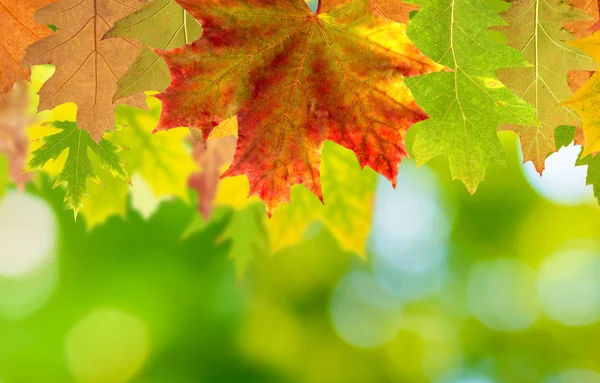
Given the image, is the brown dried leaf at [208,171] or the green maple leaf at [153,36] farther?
the brown dried leaf at [208,171]

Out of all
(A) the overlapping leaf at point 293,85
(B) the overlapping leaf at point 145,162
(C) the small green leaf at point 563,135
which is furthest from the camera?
(B) the overlapping leaf at point 145,162

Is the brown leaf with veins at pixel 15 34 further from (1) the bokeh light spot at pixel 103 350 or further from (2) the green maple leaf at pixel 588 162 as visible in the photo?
(1) the bokeh light spot at pixel 103 350

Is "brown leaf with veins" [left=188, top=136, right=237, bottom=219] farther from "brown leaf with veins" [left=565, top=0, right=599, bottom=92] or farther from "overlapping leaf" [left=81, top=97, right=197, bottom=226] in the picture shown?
"brown leaf with veins" [left=565, top=0, right=599, bottom=92]

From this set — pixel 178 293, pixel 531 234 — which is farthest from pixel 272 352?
pixel 531 234

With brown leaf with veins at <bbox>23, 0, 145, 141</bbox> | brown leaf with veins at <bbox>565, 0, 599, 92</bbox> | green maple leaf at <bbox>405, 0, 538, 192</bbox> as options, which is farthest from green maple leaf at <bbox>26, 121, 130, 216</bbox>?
brown leaf with veins at <bbox>565, 0, 599, 92</bbox>

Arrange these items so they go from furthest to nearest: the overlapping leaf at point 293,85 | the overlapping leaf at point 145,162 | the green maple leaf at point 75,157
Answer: the overlapping leaf at point 145,162 → the green maple leaf at point 75,157 → the overlapping leaf at point 293,85

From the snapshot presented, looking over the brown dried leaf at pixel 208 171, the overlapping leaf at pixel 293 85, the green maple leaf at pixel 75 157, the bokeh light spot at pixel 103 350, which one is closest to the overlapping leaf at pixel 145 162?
the brown dried leaf at pixel 208 171

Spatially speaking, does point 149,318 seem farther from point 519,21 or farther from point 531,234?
point 519,21
